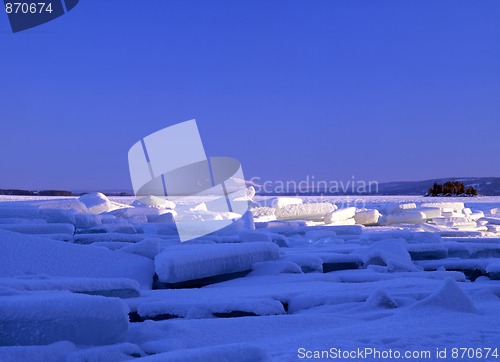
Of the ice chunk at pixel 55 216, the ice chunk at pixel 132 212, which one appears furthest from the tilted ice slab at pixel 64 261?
the ice chunk at pixel 132 212

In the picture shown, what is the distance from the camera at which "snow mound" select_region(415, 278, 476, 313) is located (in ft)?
7.34

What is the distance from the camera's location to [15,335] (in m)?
1.71

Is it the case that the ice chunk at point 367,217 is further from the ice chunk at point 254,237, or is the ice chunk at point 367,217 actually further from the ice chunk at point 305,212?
the ice chunk at point 254,237

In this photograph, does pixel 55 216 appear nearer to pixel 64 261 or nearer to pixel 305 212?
pixel 64 261

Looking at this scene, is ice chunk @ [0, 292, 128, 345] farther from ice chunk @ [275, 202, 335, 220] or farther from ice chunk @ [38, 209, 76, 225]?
ice chunk @ [275, 202, 335, 220]

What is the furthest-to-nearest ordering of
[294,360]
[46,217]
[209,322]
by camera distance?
[46,217], [209,322], [294,360]

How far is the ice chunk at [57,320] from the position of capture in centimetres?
169

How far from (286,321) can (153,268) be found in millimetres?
1494

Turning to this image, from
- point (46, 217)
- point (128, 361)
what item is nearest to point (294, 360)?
point (128, 361)

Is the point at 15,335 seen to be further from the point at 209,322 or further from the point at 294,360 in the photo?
the point at 294,360

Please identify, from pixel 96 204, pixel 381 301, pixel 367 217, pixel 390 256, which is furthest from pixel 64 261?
pixel 367 217

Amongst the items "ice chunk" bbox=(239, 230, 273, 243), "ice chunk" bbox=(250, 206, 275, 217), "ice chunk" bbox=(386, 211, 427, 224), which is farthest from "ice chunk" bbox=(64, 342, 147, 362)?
"ice chunk" bbox=(386, 211, 427, 224)

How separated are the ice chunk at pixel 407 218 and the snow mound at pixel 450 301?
308 inches

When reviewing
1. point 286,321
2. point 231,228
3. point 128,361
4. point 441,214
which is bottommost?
point 441,214
